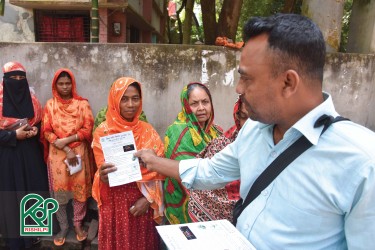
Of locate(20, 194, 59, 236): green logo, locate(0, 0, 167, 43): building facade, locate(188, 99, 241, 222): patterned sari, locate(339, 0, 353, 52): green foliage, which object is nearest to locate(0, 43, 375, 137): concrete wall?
locate(20, 194, 59, 236): green logo

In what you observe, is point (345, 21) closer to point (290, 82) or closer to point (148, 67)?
point (148, 67)

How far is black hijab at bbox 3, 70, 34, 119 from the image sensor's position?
3.03 meters

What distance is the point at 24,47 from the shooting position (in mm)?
3459

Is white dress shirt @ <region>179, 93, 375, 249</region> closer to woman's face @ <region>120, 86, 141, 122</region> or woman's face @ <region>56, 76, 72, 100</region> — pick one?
woman's face @ <region>120, 86, 141, 122</region>

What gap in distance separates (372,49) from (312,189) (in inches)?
155

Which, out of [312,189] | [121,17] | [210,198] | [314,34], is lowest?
[210,198]

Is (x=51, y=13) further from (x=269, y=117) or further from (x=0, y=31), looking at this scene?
(x=269, y=117)

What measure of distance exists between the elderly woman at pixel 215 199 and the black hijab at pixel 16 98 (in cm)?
196

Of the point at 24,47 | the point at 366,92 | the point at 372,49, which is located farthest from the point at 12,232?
the point at 372,49

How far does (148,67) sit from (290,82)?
2627 mm

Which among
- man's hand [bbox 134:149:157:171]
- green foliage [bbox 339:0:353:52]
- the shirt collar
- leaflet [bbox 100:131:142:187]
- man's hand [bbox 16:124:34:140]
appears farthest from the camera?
green foliage [bbox 339:0:353:52]

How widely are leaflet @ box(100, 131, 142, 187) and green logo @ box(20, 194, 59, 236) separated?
1.45 meters

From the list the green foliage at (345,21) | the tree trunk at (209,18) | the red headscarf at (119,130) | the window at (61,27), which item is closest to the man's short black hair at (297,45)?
the red headscarf at (119,130)

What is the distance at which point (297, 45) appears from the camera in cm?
100
